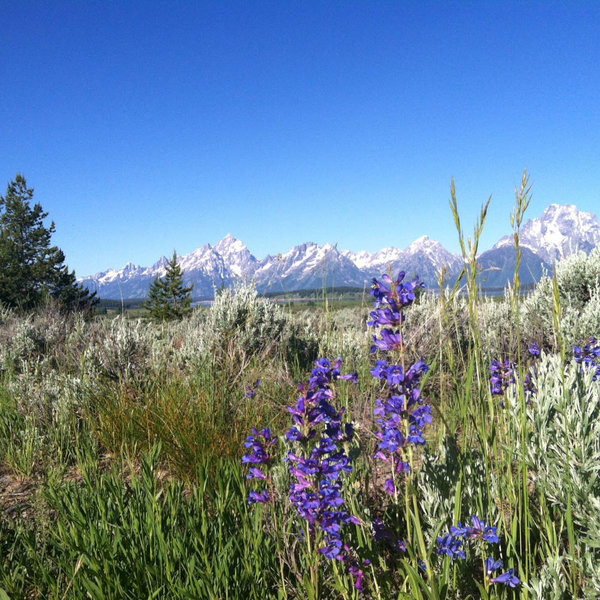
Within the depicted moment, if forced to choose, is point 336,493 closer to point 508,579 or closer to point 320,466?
point 320,466

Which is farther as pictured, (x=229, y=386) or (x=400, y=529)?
(x=229, y=386)

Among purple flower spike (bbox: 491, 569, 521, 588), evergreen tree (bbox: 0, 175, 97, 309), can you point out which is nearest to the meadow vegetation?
purple flower spike (bbox: 491, 569, 521, 588)

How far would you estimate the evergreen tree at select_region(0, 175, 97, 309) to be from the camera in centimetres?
3244

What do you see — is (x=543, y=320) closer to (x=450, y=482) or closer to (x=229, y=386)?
(x=229, y=386)

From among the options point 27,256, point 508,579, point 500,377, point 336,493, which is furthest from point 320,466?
point 27,256

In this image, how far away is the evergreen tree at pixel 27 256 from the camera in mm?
32438

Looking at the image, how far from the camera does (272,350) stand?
6980mm

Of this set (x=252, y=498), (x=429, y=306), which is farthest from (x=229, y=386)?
(x=429, y=306)

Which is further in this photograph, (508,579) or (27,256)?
(27,256)

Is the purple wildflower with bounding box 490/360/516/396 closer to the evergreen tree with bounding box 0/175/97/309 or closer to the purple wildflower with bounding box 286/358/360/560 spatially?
the purple wildflower with bounding box 286/358/360/560

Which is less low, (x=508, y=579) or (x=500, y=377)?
(x=500, y=377)

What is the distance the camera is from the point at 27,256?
115 feet

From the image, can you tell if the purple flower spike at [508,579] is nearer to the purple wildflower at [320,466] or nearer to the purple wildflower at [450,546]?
the purple wildflower at [450,546]

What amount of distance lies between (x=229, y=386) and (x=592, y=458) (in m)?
3.10
